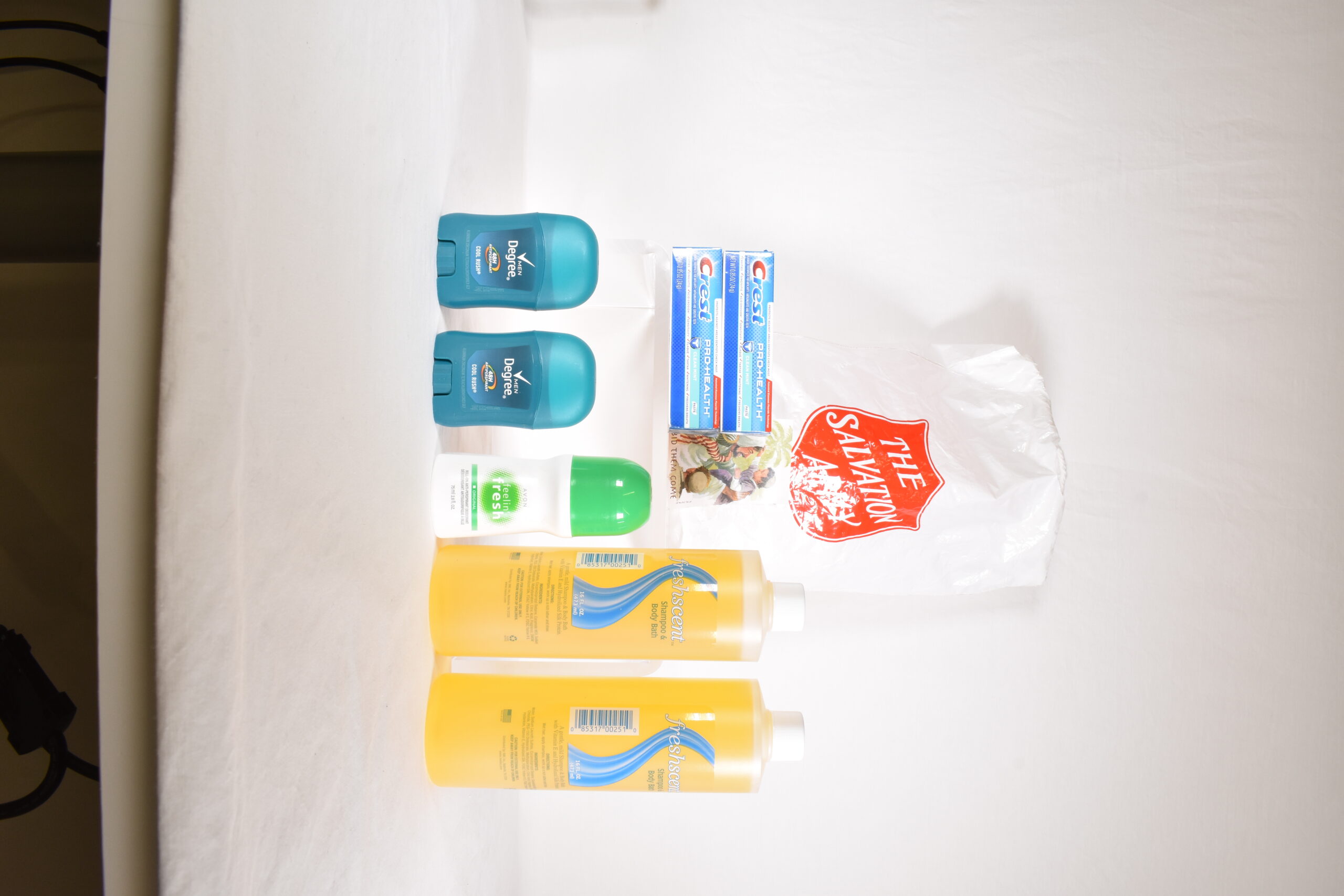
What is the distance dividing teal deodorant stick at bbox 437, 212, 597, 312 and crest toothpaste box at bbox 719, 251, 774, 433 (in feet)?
0.73

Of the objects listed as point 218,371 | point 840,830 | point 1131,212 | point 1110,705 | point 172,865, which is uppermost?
point 1131,212

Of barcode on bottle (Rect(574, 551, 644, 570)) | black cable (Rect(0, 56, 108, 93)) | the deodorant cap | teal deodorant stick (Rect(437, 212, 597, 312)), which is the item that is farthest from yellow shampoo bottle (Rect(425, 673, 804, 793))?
black cable (Rect(0, 56, 108, 93))

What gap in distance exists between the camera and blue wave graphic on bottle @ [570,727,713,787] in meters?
0.59

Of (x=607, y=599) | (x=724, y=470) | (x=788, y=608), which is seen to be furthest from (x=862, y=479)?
(x=607, y=599)

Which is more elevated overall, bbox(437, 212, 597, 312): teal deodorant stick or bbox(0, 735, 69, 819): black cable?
bbox(437, 212, 597, 312): teal deodorant stick

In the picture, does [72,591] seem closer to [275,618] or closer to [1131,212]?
[275,618]

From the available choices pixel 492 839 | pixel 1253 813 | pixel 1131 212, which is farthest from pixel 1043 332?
pixel 492 839

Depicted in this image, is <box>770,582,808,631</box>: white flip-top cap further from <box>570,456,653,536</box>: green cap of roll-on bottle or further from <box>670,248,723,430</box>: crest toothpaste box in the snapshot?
<box>670,248,723,430</box>: crest toothpaste box

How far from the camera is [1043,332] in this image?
96 centimetres

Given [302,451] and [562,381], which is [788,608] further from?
[302,451]

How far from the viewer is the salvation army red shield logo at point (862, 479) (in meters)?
0.85

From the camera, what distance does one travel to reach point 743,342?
842mm

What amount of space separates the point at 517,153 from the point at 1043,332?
70 centimetres

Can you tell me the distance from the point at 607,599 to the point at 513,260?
11.8 inches
